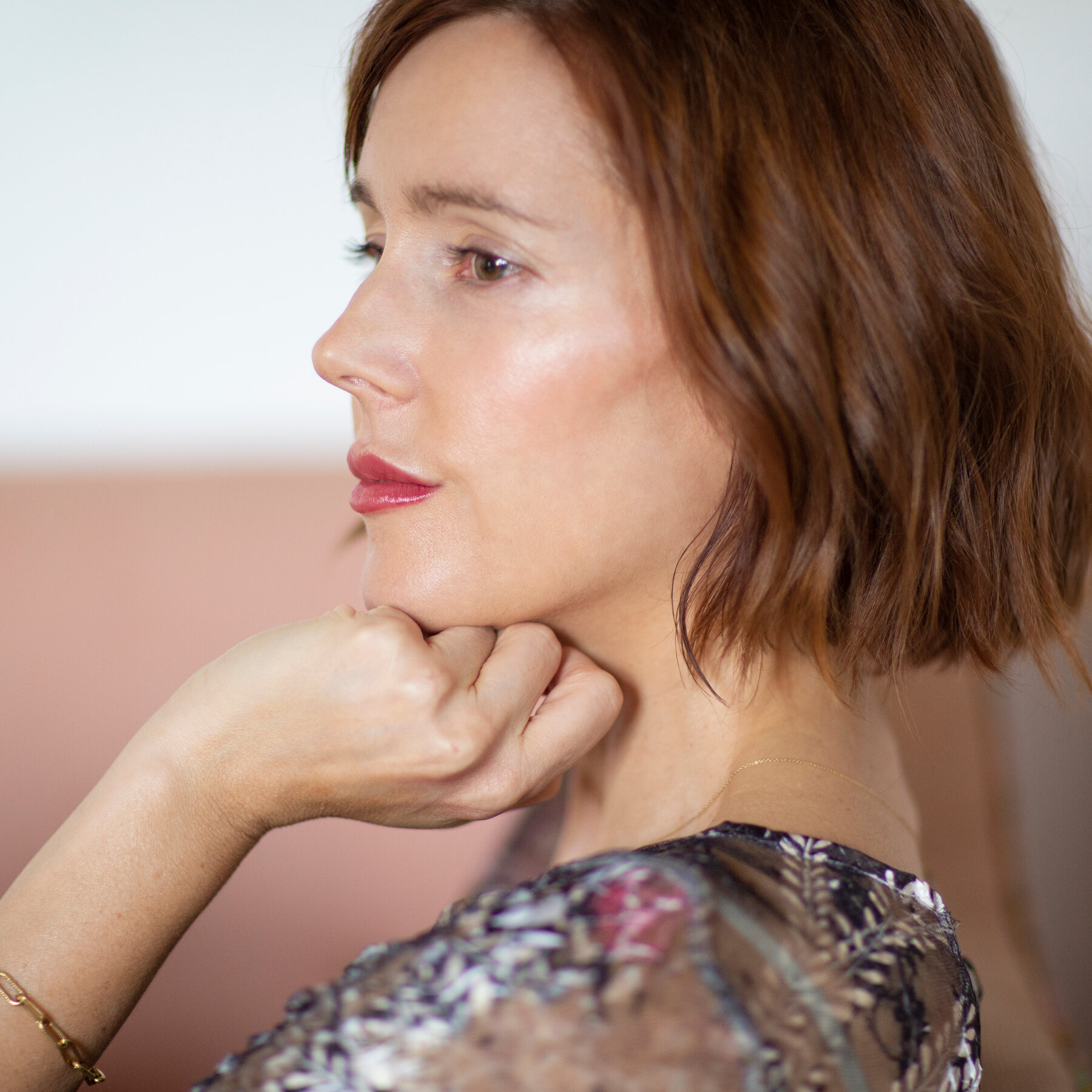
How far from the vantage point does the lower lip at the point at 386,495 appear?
0.89 metres

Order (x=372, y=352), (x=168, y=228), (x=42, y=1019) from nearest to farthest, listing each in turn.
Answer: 1. (x=42, y=1019)
2. (x=372, y=352)
3. (x=168, y=228)

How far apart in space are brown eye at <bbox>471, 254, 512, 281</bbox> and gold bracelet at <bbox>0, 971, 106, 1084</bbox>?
0.69 m

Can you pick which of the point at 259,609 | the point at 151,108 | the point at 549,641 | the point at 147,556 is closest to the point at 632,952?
the point at 549,641

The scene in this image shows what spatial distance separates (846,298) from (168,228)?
5.01 feet

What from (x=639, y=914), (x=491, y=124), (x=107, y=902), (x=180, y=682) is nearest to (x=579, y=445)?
(x=491, y=124)

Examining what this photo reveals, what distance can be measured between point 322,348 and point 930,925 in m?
0.69

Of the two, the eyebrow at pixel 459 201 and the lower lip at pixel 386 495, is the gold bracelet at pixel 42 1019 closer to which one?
the lower lip at pixel 386 495

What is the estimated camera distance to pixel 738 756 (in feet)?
2.97

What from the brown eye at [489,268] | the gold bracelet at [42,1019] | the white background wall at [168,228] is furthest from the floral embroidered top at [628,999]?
the white background wall at [168,228]

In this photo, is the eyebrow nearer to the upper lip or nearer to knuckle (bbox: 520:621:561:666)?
the upper lip

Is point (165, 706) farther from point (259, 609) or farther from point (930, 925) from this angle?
point (259, 609)

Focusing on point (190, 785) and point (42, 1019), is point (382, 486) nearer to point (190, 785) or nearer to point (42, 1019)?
point (190, 785)

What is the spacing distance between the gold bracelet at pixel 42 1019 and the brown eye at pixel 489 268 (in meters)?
0.69

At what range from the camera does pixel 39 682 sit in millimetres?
1955
